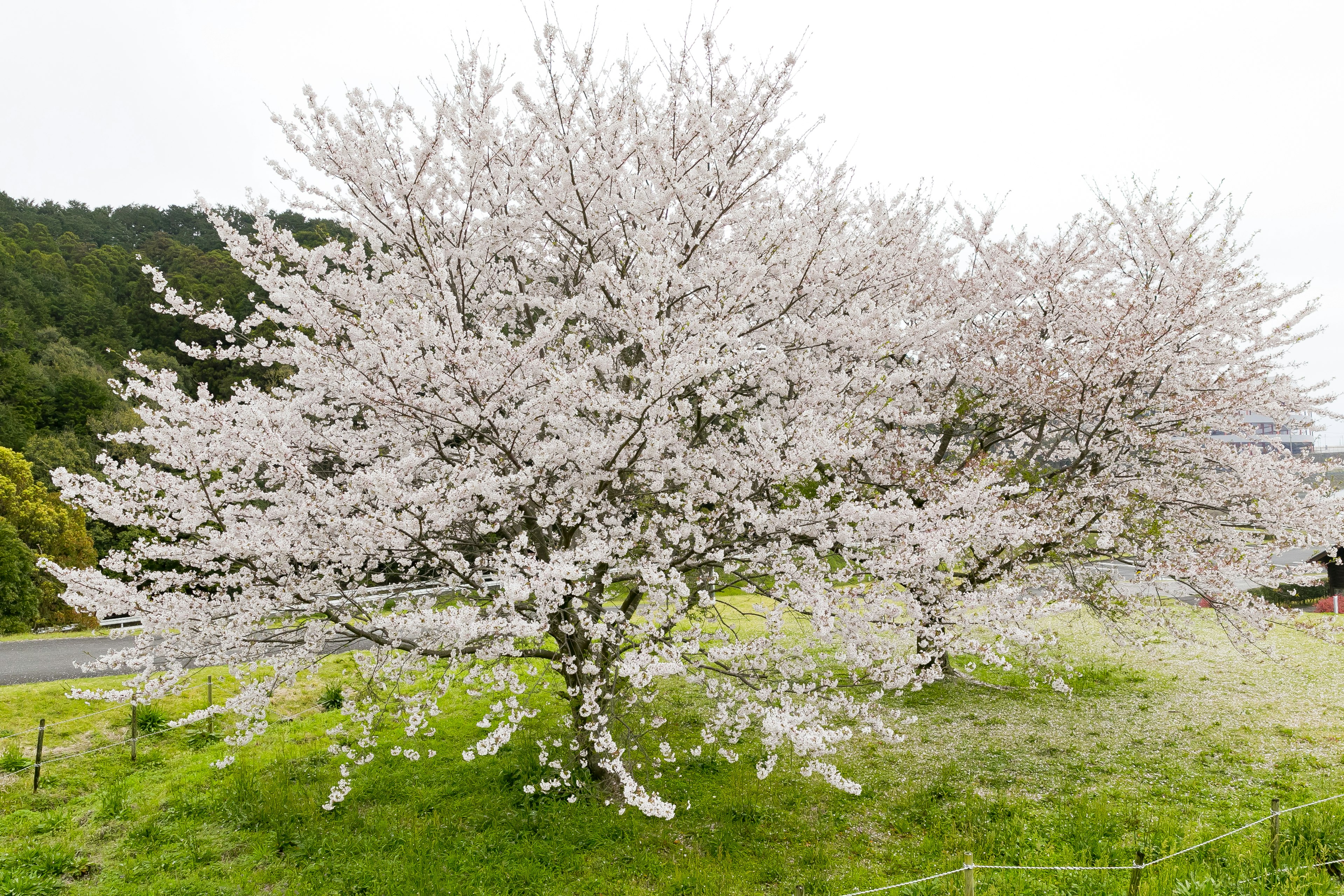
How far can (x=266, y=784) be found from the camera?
8164 millimetres

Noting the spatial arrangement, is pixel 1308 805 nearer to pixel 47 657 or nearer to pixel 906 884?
pixel 906 884

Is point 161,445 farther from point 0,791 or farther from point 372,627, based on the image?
point 0,791

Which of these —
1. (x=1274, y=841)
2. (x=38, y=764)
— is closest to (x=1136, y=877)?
(x=1274, y=841)

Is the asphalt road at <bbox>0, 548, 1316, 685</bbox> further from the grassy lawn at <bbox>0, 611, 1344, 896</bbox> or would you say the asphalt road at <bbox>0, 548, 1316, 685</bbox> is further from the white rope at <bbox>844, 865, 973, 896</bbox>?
the white rope at <bbox>844, 865, 973, 896</bbox>

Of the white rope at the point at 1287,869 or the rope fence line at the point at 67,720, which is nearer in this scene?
the white rope at the point at 1287,869

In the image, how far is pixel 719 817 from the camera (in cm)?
732

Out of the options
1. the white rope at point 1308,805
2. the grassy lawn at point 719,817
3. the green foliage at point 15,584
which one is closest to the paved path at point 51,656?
the grassy lawn at point 719,817

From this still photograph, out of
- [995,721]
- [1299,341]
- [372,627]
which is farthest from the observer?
[1299,341]

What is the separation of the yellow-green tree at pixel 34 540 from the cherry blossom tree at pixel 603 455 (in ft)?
A: 69.9

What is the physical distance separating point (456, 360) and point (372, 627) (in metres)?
2.87

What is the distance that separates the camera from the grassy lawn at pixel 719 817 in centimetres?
622

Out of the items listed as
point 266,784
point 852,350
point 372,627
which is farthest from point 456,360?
point 266,784

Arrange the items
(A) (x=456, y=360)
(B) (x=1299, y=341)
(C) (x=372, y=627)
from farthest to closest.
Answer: (B) (x=1299, y=341) → (C) (x=372, y=627) → (A) (x=456, y=360)

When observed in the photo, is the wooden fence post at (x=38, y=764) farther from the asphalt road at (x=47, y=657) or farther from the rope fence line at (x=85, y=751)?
the asphalt road at (x=47, y=657)
